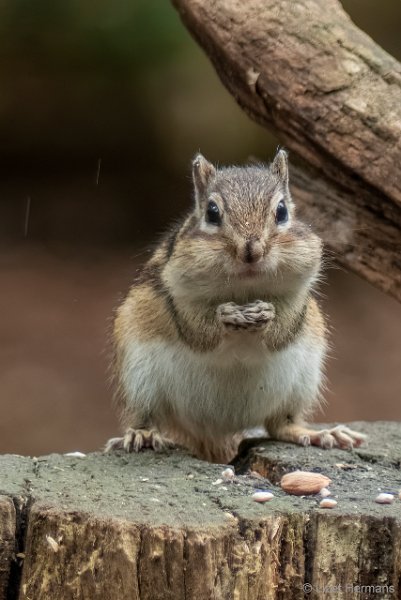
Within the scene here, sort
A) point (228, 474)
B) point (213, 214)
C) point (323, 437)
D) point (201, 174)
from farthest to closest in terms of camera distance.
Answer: point (323, 437), point (201, 174), point (213, 214), point (228, 474)

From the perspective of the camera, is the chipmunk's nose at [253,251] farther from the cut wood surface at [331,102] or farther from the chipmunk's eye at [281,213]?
the cut wood surface at [331,102]

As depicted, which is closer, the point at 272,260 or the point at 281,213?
the point at 272,260

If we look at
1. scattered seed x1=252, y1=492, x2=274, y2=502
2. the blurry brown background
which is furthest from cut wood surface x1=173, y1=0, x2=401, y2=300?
the blurry brown background

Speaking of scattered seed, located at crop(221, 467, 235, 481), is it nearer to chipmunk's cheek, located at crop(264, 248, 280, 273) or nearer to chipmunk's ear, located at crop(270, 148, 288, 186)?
chipmunk's cheek, located at crop(264, 248, 280, 273)

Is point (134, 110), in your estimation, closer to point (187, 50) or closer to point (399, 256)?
point (187, 50)

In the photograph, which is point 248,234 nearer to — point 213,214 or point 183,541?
point 213,214

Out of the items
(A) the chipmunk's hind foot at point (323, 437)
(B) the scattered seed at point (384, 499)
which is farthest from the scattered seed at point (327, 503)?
(A) the chipmunk's hind foot at point (323, 437)

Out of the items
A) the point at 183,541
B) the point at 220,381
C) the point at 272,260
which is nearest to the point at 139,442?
the point at 220,381
